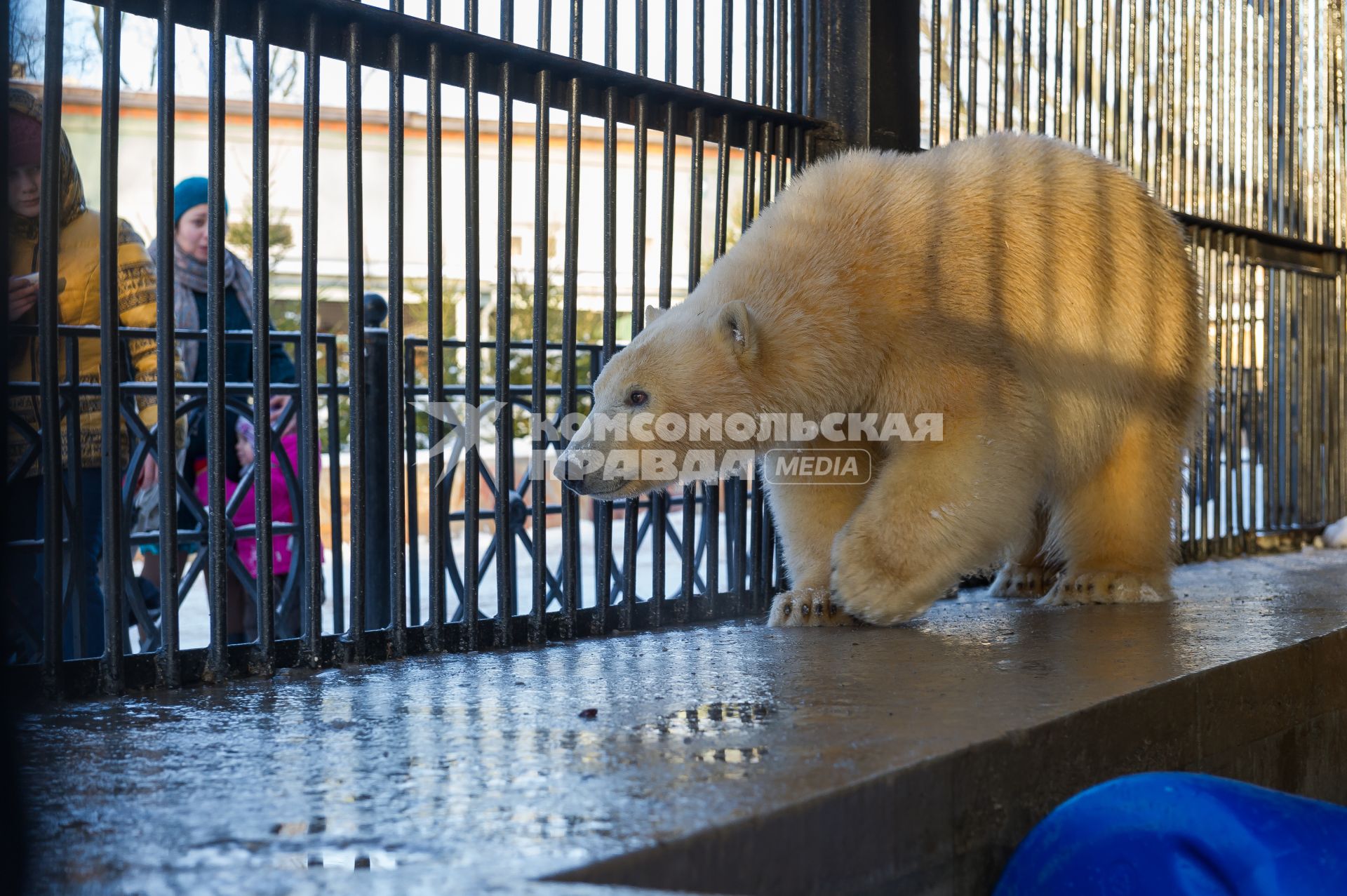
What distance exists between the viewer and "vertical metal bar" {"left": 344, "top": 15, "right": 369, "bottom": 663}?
2.68 metres

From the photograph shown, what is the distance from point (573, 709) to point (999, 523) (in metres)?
1.48

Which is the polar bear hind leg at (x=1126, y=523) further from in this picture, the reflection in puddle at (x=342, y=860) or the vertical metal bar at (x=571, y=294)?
the reflection in puddle at (x=342, y=860)

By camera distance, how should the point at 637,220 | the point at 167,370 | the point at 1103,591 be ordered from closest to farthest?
the point at 167,370, the point at 637,220, the point at 1103,591

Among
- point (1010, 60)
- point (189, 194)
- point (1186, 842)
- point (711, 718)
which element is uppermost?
point (1010, 60)

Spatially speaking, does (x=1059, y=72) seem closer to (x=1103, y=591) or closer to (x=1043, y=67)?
(x=1043, y=67)

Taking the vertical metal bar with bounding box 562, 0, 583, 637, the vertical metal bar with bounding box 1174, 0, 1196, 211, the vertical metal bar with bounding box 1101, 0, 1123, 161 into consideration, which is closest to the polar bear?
the vertical metal bar with bounding box 562, 0, 583, 637

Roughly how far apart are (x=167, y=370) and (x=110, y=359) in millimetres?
113

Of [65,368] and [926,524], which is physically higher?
[65,368]

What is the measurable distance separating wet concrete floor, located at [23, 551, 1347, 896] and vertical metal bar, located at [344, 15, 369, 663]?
16cm

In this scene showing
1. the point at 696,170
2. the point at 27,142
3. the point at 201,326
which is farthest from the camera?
the point at 201,326

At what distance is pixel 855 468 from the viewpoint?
355 cm

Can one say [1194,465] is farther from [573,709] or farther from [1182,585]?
[573,709]

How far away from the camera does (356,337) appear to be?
8.94 feet

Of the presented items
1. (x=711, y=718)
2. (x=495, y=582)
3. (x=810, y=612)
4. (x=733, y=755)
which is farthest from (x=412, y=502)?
(x=495, y=582)
